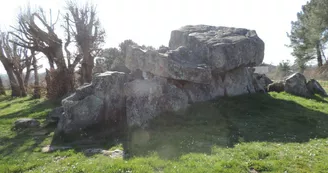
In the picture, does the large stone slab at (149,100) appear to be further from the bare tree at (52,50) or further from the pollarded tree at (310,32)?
the pollarded tree at (310,32)

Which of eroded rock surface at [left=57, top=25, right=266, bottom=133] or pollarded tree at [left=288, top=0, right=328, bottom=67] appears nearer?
eroded rock surface at [left=57, top=25, right=266, bottom=133]

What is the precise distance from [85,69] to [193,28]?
Result: 1588cm

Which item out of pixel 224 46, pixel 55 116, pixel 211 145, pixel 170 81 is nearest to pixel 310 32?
pixel 224 46

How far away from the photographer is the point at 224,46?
15570mm

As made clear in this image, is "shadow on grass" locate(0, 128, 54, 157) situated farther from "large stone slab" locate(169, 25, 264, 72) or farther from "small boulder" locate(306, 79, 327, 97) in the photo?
"small boulder" locate(306, 79, 327, 97)

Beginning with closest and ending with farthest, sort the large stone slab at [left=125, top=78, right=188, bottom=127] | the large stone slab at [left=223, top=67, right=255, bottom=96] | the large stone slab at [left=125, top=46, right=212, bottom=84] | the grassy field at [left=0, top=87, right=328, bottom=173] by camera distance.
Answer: the grassy field at [left=0, top=87, right=328, bottom=173] < the large stone slab at [left=125, top=78, right=188, bottom=127] < the large stone slab at [left=125, top=46, right=212, bottom=84] < the large stone slab at [left=223, top=67, right=255, bottom=96]

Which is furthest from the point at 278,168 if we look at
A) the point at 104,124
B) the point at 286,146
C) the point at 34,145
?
the point at 34,145

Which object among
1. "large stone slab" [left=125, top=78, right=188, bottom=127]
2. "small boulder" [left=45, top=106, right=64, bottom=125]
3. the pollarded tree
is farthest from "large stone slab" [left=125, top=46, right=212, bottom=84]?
the pollarded tree

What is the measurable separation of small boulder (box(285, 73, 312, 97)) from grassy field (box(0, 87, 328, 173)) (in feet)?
14.5

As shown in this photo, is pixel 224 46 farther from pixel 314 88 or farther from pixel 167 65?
pixel 314 88

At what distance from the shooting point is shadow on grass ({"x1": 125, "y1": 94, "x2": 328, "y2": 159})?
955cm

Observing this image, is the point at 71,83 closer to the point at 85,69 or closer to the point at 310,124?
the point at 85,69

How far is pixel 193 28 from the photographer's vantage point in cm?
1909

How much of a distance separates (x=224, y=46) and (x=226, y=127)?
246 inches
